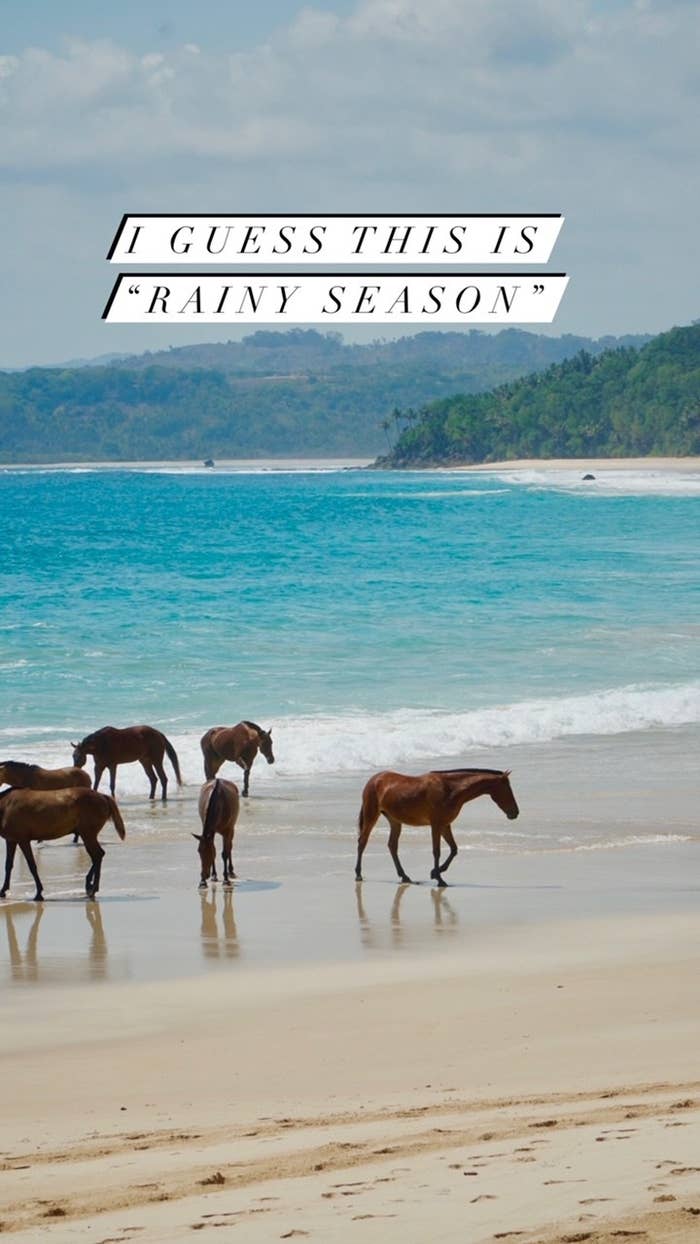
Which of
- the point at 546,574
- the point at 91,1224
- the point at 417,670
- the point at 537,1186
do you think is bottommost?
the point at 91,1224

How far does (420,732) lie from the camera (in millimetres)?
20375

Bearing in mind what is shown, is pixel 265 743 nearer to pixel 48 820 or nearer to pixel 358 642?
pixel 48 820

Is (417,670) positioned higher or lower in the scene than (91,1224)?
higher

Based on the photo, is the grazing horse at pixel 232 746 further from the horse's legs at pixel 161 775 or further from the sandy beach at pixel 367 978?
the sandy beach at pixel 367 978

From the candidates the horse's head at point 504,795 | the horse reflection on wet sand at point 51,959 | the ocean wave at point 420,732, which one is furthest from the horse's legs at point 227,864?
the ocean wave at point 420,732

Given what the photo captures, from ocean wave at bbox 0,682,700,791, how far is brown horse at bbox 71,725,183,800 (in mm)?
1158

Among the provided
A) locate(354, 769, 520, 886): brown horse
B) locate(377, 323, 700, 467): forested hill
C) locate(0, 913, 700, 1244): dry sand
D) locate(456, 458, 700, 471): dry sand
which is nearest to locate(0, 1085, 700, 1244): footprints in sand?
locate(0, 913, 700, 1244): dry sand

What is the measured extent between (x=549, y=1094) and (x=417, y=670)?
18685mm

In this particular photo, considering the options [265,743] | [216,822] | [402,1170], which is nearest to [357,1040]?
[402,1170]

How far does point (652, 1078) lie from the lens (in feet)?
25.0

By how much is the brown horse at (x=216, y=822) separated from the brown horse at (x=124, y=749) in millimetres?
3787

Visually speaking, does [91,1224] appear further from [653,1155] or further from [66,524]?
[66,524]

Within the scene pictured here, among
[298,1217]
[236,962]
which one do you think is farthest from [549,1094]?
[236,962]

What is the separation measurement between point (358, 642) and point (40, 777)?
1606cm
